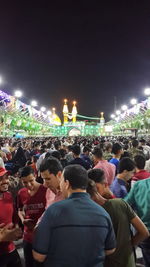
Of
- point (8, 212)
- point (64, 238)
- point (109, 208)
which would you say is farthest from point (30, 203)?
point (64, 238)

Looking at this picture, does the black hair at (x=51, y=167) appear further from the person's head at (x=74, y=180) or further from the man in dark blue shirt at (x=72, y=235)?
the man in dark blue shirt at (x=72, y=235)

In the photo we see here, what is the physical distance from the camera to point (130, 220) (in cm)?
293

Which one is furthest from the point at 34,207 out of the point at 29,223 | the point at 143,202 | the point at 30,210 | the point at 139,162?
the point at 139,162

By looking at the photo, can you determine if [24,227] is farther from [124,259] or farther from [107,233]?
[107,233]

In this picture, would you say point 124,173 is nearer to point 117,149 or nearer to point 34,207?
point 34,207

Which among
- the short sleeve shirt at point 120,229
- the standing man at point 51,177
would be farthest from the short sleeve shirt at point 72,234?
the standing man at point 51,177

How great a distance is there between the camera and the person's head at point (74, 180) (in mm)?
2566

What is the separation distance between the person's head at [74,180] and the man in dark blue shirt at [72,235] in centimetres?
12

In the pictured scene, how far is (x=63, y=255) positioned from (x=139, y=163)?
3194 mm

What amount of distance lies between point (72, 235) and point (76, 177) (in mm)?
525

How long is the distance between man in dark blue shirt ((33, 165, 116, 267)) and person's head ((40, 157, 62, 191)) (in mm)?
1377

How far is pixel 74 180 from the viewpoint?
2.59 m

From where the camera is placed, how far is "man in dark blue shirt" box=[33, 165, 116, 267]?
231 cm

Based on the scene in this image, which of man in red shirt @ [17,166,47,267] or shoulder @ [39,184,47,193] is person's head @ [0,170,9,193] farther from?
shoulder @ [39,184,47,193]
